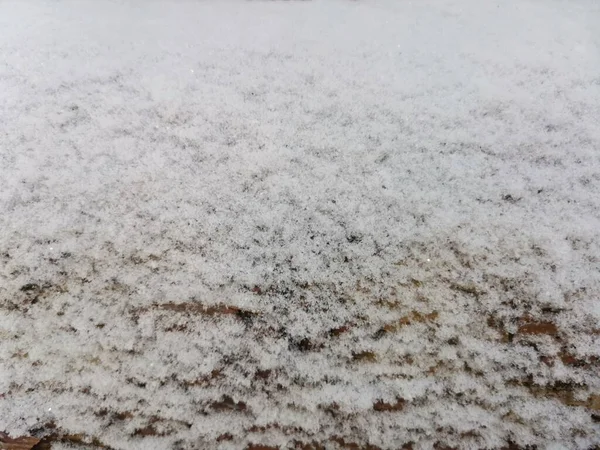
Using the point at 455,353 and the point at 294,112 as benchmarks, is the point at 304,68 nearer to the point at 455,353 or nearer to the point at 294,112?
the point at 294,112

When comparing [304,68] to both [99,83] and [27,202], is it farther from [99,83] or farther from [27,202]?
[27,202]

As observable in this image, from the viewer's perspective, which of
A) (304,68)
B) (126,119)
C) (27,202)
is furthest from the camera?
(304,68)

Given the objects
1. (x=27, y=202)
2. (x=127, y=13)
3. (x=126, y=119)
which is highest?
(x=127, y=13)

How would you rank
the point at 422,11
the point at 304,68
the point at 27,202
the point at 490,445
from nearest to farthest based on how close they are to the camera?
the point at 490,445 → the point at 27,202 → the point at 304,68 → the point at 422,11

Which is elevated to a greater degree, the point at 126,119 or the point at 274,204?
the point at 126,119

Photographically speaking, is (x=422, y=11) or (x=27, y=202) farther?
(x=422, y=11)

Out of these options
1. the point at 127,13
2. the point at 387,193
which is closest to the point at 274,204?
the point at 387,193
